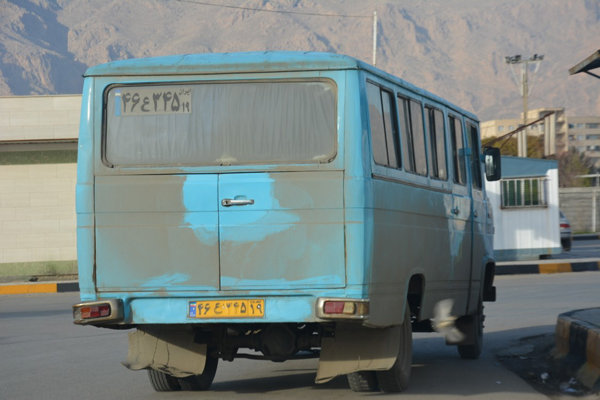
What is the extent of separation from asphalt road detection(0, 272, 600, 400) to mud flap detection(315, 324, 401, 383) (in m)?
0.51

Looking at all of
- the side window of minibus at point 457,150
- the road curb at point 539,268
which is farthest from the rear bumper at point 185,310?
the road curb at point 539,268

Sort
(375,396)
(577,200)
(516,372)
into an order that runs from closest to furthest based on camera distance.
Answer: (375,396) → (516,372) → (577,200)

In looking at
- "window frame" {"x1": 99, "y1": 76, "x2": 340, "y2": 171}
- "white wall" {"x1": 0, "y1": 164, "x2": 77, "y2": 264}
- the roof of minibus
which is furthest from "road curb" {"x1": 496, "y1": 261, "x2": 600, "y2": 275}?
"window frame" {"x1": 99, "y1": 76, "x2": 340, "y2": 171}

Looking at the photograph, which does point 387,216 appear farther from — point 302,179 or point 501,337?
point 501,337

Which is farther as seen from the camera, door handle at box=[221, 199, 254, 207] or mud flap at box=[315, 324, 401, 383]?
mud flap at box=[315, 324, 401, 383]

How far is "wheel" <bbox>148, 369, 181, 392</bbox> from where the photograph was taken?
7.95 meters

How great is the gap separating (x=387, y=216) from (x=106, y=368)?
3.92 metres

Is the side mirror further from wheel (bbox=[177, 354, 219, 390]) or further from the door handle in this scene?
the door handle

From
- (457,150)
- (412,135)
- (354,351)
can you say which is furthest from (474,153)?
(354,351)

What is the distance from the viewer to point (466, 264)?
9430 mm

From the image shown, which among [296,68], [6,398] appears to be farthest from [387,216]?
[6,398]

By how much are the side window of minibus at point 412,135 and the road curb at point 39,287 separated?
15.9m

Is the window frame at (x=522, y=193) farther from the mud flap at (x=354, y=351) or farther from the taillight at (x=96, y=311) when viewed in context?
the taillight at (x=96, y=311)

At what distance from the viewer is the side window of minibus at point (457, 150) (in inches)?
368
